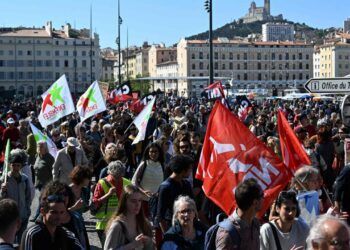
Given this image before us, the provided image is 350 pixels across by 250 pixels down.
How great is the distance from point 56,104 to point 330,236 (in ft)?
33.3

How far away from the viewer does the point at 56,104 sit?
507 inches

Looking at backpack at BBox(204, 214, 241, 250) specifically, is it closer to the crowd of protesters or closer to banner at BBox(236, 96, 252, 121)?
the crowd of protesters

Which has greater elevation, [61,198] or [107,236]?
[61,198]

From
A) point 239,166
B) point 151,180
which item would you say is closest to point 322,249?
point 239,166

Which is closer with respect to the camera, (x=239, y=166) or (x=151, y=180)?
(x=239, y=166)

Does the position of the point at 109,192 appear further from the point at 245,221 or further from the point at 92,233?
the point at 92,233

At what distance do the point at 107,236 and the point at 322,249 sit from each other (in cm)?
198

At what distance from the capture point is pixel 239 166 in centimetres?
554

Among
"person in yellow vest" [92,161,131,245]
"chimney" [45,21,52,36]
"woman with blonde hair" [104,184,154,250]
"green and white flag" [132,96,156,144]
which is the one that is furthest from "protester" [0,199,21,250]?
"chimney" [45,21,52,36]

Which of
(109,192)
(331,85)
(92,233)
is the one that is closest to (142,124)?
(92,233)

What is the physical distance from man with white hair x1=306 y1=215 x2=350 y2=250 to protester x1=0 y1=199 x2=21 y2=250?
5.68 ft

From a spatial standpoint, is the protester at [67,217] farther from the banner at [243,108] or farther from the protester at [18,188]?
the banner at [243,108]

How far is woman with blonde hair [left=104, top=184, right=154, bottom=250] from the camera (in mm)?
4793

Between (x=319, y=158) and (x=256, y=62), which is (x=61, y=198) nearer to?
(x=319, y=158)
